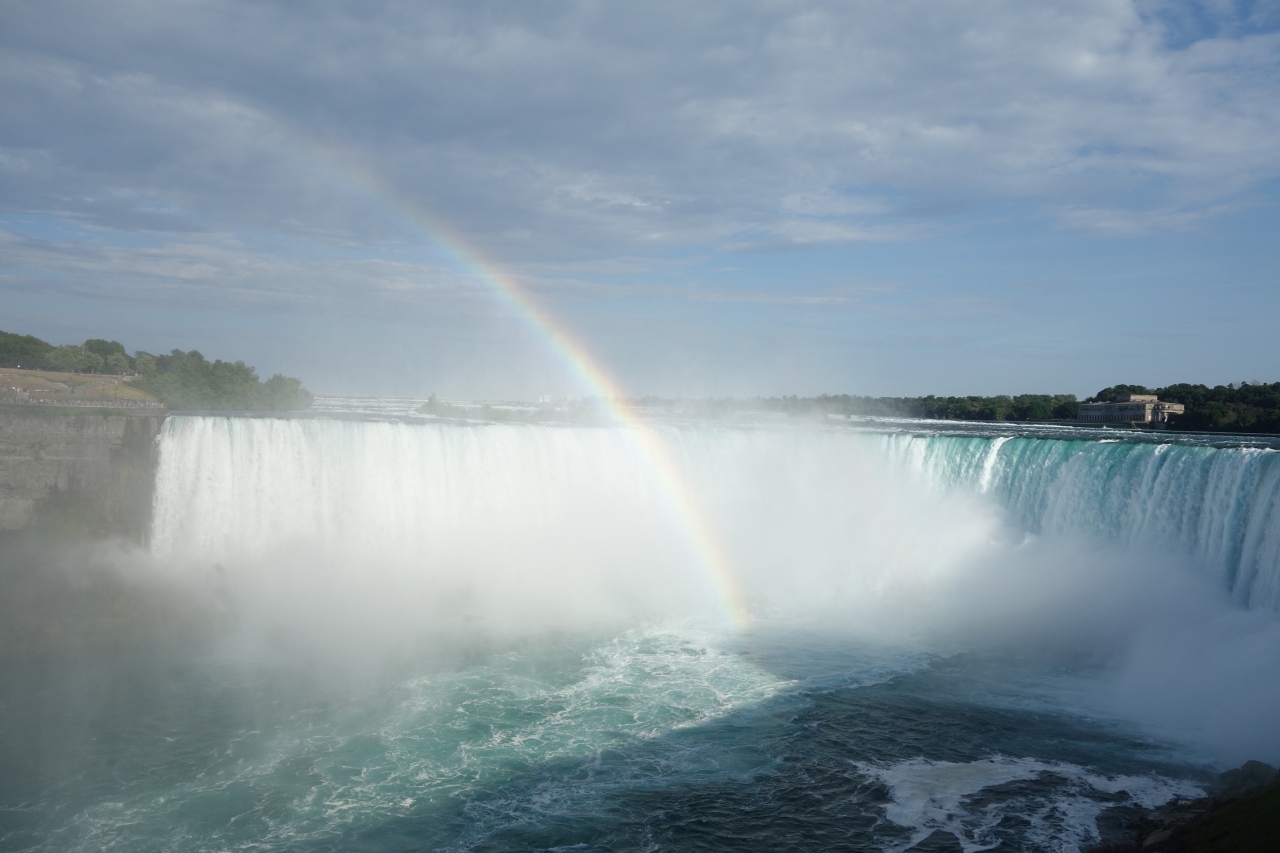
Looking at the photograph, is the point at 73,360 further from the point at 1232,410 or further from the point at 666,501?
the point at 1232,410

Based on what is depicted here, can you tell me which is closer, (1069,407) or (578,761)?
(578,761)

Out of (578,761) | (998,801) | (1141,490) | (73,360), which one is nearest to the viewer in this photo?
(998,801)

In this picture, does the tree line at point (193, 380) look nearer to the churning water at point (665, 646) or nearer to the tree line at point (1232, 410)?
the churning water at point (665, 646)

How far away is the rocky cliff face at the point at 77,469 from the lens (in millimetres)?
20391

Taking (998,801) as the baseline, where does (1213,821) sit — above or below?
above

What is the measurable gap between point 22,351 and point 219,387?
11.3m

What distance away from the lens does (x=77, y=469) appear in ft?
68.2

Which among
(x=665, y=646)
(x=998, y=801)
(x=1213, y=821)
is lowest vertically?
(x=665, y=646)

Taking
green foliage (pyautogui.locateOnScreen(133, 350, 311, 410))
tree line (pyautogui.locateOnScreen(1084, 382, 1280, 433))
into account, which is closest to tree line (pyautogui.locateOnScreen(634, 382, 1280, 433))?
tree line (pyautogui.locateOnScreen(1084, 382, 1280, 433))

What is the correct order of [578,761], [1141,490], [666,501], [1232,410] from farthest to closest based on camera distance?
[1232,410]
[666,501]
[1141,490]
[578,761]

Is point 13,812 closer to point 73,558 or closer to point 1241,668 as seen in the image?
point 73,558

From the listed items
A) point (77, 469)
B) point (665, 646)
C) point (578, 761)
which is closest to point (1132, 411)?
point (665, 646)

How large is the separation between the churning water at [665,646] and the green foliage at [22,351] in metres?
33.9

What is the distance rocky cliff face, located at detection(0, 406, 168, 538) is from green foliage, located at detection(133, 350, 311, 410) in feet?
76.4
